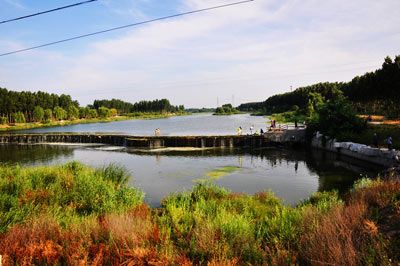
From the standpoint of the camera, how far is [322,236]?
22.1 ft

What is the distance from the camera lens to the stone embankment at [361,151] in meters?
28.9

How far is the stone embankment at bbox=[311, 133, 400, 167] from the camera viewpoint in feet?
94.8

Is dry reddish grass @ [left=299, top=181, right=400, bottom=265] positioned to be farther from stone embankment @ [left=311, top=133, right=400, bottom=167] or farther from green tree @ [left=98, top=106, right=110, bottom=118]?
green tree @ [left=98, top=106, right=110, bottom=118]

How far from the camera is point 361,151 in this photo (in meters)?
33.9

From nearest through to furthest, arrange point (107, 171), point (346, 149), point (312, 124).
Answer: point (107, 171)
point (346, 149)
point (312, 124)

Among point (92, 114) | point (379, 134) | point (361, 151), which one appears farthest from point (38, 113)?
point (361, 151)

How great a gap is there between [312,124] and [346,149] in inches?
423

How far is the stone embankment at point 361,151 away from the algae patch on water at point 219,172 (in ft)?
40.0

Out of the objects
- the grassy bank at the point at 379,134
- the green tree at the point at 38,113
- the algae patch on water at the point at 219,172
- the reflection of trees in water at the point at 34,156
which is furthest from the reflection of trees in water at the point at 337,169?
the green tree at the point at 38,113

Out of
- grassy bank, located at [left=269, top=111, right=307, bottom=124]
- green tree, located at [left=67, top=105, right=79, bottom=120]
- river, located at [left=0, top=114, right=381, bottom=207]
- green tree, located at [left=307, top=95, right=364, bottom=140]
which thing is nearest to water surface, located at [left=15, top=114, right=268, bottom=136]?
grassy bank, located at [left=269, top=111, right=307, bottom=124]

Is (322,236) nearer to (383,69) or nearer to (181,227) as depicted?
(181,227)

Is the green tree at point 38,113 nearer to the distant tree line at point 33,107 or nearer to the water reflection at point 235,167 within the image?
the distant tree line at point 33,107

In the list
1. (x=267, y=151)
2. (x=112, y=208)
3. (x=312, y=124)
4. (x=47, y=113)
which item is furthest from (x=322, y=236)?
(x=47, y=113)

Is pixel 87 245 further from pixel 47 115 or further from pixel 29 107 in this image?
pixel 29 107
